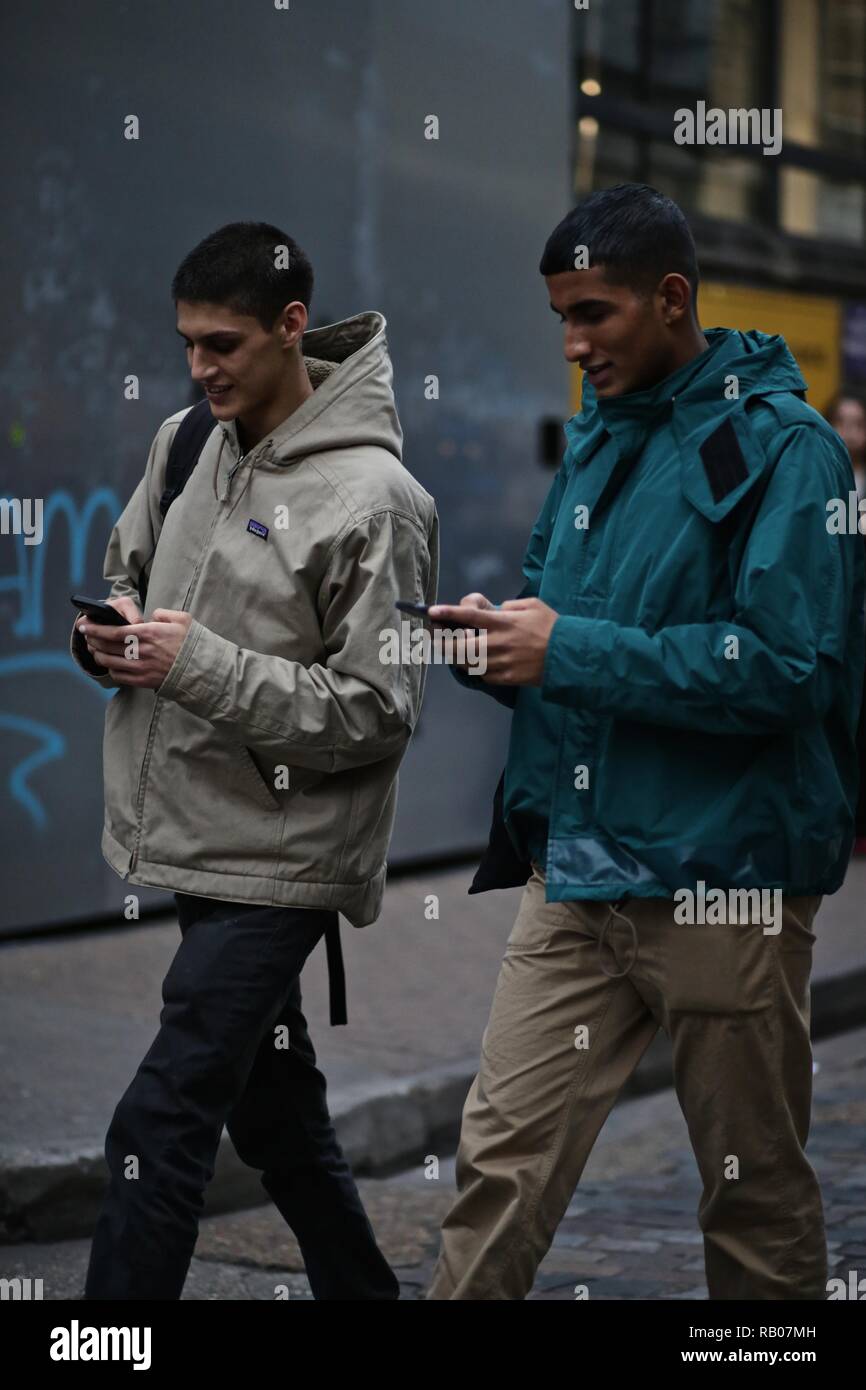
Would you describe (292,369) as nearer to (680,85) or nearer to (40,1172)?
(40,1172)

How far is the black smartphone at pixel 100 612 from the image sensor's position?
3.27m

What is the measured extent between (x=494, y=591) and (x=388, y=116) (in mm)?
2087

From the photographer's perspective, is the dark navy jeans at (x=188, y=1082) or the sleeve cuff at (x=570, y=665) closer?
the sleeve cuff at (x=570, y=665)

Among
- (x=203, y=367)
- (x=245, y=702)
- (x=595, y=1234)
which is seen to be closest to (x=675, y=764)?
(x=245, y=702)

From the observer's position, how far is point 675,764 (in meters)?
3.01

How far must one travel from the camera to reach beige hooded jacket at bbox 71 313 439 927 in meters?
3.28

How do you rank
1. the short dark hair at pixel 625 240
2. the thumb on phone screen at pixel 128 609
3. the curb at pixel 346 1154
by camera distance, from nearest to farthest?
the short dark hair at pixel 625 240
the thumb on phone screen at pixel 128 609
the curb at pixel 346 1154

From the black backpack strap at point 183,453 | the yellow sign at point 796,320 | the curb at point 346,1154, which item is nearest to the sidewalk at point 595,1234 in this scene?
the curb at point 346,1154

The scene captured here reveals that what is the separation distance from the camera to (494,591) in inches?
362

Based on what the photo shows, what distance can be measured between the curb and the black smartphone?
1.71 metres

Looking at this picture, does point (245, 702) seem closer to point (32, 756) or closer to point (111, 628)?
point (111, 628)

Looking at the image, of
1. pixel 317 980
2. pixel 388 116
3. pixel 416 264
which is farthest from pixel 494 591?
pixel 317 980

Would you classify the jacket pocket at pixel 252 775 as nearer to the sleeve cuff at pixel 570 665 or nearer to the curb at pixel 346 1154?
the sleeve cuff at pixel 570 665

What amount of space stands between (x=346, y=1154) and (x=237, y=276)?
108 inches
